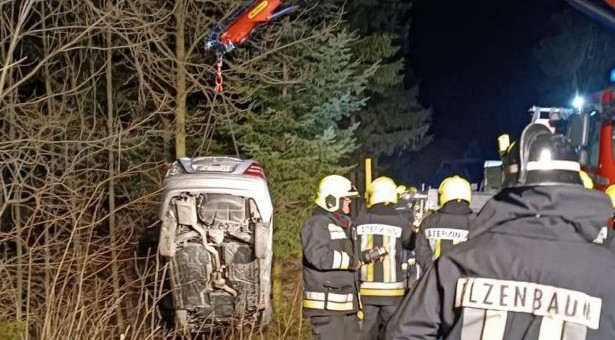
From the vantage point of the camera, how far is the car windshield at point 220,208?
7023 millimetres

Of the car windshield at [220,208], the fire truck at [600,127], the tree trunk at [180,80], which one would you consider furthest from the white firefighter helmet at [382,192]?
the tree trunk at [180,80]

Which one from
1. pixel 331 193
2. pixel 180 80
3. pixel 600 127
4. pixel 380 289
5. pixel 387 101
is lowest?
pixel 380 289

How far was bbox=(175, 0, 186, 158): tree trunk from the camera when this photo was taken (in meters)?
10.7

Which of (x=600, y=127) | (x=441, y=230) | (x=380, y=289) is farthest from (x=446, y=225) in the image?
(x=600, y=127)

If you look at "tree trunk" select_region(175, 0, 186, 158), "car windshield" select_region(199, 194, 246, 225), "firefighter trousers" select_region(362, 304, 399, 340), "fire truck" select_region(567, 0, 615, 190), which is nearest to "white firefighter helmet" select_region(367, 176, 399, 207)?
"firefighter trousers" select_region(362, 304, 399, 340)

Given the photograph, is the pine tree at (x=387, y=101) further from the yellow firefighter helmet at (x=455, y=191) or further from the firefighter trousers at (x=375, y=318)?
the firefighter trousers at (x=375, y=318)

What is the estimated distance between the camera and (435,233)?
23.8ft

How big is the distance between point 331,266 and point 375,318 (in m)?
1.07

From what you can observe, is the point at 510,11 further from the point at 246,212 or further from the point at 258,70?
the point at 246,212

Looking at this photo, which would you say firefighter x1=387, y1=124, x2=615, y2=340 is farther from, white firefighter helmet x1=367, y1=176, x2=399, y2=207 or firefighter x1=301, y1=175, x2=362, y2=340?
white firefighter helmet x1=367, y1=176, x2=399, y2=207

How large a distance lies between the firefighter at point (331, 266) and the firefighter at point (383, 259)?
257 mm

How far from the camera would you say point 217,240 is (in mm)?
7121

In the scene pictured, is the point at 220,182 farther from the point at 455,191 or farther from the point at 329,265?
the point at 455,191

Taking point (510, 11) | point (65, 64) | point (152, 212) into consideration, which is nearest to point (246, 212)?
point (152, 212)
